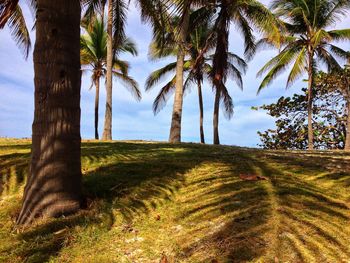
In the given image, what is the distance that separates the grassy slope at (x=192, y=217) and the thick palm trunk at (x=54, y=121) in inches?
12.3

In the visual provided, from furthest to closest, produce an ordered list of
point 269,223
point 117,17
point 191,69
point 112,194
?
point 191,69 < point 117,17 < point 112,194 < point 269,223

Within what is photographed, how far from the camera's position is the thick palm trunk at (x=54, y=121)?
4.94m

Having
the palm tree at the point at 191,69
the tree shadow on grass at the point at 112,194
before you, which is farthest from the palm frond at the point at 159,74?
the tree shadow on grass at the point at 112,194

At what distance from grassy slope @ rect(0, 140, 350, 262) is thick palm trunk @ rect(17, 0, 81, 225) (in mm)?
313

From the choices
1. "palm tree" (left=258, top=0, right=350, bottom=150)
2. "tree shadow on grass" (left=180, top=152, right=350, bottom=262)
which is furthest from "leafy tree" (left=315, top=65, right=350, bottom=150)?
"tree shadow on grass" (left=180, top=152, right=350, bottom=262)

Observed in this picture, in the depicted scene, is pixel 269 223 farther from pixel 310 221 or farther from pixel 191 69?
pixel 191 69

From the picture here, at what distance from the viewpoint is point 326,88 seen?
25359 millimetres

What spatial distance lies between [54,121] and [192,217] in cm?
232

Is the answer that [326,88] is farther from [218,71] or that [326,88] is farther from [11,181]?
[11,181]

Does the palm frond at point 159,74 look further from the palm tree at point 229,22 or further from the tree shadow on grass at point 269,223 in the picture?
the tree shadow on grass at point 269,223

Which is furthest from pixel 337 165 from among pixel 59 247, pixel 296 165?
pixel 59 247

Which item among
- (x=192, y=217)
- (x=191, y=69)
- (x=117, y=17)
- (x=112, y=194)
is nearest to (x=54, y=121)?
(x=112, y=194)

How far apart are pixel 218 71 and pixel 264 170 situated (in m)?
9.74

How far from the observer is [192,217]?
486cm
